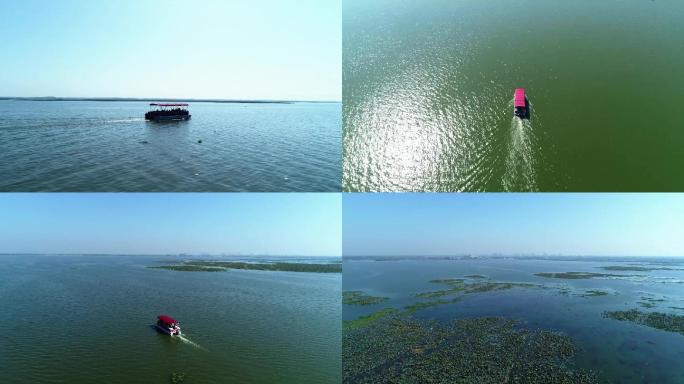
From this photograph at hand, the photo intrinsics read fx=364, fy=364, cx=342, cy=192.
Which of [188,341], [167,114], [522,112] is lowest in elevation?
[188,341]

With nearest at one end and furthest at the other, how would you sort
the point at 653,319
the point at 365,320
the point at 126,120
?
the point at 365,320
the point at 653,319
the point at 126,120

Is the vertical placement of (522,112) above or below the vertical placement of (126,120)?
below

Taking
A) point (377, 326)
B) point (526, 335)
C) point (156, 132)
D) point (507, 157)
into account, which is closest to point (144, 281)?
point (156, 132)

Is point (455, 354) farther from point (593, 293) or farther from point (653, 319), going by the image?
point (593, 293)

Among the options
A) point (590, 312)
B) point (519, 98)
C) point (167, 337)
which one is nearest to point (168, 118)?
point (167, 337)

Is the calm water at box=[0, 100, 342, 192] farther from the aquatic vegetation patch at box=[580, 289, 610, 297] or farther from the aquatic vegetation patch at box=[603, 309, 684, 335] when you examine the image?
the aquatic vegetation patch at box=[580, 289, 610, 297]

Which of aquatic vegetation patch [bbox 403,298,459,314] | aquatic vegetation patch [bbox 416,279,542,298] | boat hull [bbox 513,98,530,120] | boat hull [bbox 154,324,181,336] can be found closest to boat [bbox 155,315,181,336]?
boat hull [bbox 154,324,181,336]

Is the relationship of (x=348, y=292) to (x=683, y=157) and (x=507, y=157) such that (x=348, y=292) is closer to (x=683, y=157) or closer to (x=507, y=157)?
(x=507, y=157)
